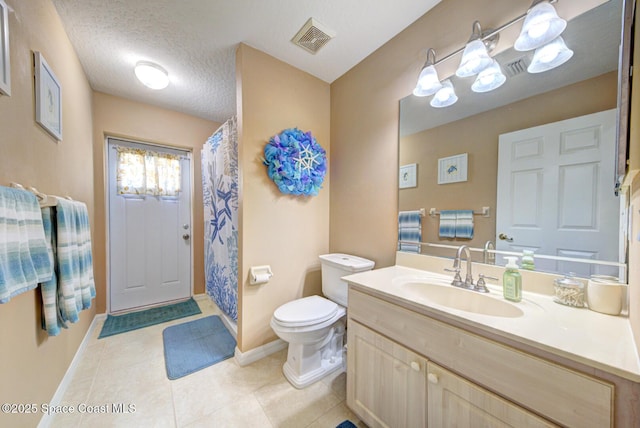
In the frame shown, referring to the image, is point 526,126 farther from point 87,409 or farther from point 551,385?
point 87,409

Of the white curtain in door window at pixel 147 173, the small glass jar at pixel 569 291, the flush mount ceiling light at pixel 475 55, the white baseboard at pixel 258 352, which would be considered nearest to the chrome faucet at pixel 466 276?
the small glass jar at pixel 569 291

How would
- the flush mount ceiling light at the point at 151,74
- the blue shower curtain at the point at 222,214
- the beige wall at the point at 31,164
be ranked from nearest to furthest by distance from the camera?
the beige wall at the point at 31,164, the flush mount ceiling light at the point at 151,74, the blue shower curtain at the point at 222,214

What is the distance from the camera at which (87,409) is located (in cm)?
130

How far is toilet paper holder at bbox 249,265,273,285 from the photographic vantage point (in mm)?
1702

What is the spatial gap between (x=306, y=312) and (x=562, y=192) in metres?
1.48

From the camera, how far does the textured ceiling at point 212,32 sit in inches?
54.6

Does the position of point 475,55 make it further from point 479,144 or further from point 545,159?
point 545,159

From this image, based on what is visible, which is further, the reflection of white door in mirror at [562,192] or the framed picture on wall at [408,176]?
the framed picture on wall at [408,176]

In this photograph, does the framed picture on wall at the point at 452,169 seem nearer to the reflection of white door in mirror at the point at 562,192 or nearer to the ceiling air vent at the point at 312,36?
Result: the reflection of white door in mirror at the point at 562,192

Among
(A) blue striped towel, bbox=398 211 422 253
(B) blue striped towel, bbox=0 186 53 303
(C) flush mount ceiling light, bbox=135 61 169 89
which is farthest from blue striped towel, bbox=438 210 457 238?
(C) flush mount ceiling light, bbox=135 61 169 89

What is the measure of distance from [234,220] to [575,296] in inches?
82.5

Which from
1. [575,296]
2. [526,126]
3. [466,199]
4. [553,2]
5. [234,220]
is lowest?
[575,296]

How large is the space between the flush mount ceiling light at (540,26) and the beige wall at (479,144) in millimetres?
227

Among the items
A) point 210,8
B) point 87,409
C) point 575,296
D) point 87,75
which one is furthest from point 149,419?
point 87,75
